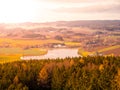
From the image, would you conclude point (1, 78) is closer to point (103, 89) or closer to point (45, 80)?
point (45, 80)

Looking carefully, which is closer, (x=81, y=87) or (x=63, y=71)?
(x=81, y=87)

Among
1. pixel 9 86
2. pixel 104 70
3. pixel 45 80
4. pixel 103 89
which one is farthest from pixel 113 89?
pixel 9 86

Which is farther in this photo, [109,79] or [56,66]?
[56,66]

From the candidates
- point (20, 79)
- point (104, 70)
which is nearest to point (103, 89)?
point (104, 70)

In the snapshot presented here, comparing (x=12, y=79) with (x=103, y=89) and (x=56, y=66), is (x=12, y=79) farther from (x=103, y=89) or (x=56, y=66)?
(x=103, y=89)

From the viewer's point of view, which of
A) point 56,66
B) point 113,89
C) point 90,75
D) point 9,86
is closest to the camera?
point 9,86

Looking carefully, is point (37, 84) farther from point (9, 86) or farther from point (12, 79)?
point (9, 86)

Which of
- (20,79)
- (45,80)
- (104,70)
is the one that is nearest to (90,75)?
(104,70)

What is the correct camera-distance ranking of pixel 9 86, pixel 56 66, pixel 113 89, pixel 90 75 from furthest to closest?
pixel 56 66, pixel 90 75, pixel 113 89, pixel 9 86
